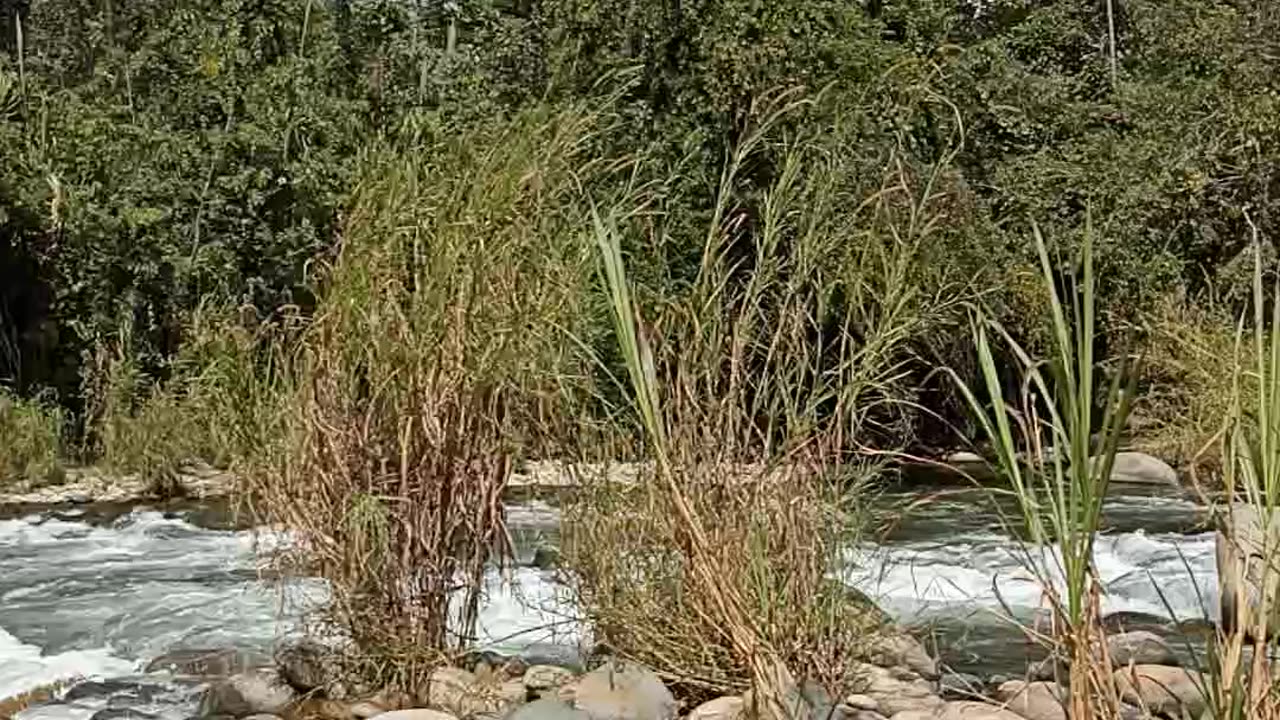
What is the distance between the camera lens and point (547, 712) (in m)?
4.45

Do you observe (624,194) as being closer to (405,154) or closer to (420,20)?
(405,154)

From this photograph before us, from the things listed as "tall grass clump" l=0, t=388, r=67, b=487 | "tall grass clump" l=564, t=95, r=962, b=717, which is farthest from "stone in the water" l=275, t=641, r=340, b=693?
"tall grass clump" l=0, t=388, r=67, b=487

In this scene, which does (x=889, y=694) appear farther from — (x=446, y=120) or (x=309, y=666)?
(x=446, y=120)

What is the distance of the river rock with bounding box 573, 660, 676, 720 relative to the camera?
4.36 metres

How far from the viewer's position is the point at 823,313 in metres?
3.98

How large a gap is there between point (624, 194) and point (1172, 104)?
1222 cm

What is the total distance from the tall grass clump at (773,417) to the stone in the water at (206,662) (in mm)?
A: 2173

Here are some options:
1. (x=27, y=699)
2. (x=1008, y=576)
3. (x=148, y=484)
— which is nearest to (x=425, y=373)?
(x=27, y=699)

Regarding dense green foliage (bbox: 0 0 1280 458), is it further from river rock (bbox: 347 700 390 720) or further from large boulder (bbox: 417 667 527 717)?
river rock (bbox: 347 700 390 720)

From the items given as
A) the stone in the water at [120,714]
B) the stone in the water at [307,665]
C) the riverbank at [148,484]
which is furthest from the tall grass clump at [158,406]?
the stone in the water at [307,665]

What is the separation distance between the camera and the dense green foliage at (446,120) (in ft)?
40.8

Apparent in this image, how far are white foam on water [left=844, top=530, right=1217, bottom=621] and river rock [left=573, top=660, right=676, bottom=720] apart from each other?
4.00 ft

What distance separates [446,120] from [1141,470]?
550 cm

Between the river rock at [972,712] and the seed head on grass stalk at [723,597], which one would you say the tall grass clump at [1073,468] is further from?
the river rock at [972,712]
